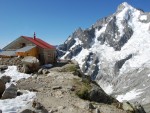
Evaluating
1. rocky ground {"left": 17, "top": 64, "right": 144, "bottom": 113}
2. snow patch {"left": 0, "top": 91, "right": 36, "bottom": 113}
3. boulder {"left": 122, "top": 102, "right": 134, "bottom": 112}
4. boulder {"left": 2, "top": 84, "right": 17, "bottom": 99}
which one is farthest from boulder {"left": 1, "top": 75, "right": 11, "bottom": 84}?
boulder {"left": 122, "top": 102, "right": 134, "bottom": 112}

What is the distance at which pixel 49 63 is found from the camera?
56.2m

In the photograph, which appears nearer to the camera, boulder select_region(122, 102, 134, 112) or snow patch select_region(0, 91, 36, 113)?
snow patch select_region(0, 91, 36, 113)

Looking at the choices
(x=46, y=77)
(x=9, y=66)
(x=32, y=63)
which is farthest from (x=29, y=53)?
(x=46, y=77)

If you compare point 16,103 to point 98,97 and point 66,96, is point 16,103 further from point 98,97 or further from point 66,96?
point 98,97

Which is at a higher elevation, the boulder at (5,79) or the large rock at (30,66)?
the large rock at (30,66)

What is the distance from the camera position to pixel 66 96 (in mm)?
29688

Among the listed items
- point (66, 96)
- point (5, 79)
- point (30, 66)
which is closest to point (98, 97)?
point (66, 96)

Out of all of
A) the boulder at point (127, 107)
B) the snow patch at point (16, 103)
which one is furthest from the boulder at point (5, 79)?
the boulder at point (127, 107)

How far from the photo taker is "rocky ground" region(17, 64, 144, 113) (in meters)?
26.2

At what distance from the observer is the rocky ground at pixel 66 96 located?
2622cm

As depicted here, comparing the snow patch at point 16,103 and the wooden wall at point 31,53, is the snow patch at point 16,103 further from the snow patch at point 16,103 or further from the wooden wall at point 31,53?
the wooden wall at point 31,53

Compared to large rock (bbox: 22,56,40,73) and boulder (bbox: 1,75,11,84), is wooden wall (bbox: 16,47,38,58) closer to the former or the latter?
large rock (bbox: 22,56,40,73)

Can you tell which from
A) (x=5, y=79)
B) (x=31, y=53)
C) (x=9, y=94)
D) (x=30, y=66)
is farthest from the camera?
(x=31, y=53)

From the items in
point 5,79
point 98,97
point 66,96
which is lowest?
point 66,96
